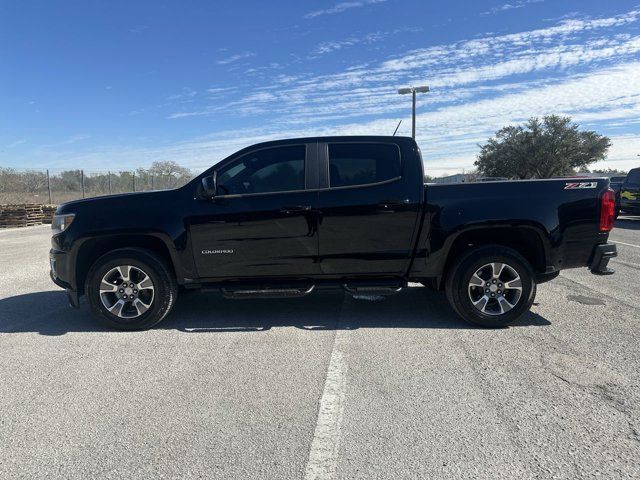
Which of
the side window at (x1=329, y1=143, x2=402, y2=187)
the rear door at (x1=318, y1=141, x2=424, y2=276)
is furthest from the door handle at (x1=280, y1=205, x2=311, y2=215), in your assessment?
the side window at (x1=329, y1=143, x2=402, y2=187)

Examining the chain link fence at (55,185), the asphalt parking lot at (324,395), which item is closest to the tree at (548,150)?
the chain link fence at (55,185)

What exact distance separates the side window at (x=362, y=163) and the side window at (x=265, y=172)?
0.36 metres

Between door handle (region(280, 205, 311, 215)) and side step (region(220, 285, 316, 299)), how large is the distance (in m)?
0.81

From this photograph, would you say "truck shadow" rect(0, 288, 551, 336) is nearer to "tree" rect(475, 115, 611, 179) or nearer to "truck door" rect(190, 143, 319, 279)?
"truck door" rect(190, 143, 319, 279)

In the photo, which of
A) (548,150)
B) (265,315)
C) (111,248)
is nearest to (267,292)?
(265,315)

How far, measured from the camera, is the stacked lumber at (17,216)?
63.0ft

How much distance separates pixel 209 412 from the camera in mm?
3039

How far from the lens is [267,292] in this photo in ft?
15.4

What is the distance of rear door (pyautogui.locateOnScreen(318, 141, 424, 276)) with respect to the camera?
4.66m

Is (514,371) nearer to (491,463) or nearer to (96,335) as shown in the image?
(491,463)

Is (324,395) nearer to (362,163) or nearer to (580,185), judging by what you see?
(362,163)

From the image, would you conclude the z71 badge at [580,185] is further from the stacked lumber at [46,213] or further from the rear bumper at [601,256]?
the stacked lumber at [46,213]

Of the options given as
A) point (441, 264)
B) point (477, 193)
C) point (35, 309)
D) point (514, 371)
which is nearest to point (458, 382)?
point (514, 371)

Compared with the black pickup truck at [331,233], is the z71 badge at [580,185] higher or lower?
higher
